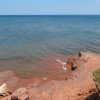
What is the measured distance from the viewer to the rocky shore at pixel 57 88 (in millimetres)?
12714

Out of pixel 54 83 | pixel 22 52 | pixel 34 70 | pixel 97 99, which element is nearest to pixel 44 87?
pixel 54 83

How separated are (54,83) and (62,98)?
2.47 m

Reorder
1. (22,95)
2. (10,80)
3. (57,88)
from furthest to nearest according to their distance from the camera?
(10,80)
(57,88)
(22,95)

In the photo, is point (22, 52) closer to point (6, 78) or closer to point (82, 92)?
point (6, 78)

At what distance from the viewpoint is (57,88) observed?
14062mm

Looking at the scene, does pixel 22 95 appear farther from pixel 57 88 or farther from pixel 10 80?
pixel 10 80

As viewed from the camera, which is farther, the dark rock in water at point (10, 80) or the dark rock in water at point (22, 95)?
the dark rock in water at point (10, 80)

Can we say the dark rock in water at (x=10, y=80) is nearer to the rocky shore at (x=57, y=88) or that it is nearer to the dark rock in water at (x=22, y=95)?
the rocky shore at (x=57, y=88)

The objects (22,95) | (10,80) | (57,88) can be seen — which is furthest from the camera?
(10,80)

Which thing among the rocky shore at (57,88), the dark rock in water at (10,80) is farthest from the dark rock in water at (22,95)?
the dark rock in water at (10,80)

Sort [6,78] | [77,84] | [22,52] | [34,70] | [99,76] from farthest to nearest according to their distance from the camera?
1. [22,52]
2. [34,70]
3. [6,78]
4. [77,84]
5. [99,76]

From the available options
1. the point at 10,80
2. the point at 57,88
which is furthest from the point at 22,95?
the point at 10,80

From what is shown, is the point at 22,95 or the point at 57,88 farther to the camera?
the point at 57,88

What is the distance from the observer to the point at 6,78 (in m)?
17.0
